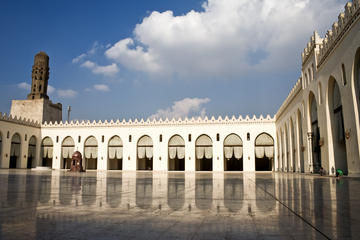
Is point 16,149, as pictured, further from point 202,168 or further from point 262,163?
point 262,163

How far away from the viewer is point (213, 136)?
3978 cm

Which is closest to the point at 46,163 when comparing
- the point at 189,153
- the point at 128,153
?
the point at 128,153

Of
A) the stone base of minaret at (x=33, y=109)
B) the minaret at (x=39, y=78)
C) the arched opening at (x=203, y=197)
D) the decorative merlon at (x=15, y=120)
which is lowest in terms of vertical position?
the arched opening at (x=203, y=197)

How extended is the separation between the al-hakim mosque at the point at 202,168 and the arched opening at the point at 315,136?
8cm

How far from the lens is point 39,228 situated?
298cm

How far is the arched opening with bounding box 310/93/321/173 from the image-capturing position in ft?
71.3

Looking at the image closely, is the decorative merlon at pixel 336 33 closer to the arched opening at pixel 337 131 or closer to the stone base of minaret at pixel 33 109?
the arched opening at pixel 337 131

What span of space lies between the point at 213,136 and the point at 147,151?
387 inches

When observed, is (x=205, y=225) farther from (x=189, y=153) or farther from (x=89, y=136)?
(x=89, y=136)

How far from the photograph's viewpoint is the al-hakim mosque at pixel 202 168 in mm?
3223

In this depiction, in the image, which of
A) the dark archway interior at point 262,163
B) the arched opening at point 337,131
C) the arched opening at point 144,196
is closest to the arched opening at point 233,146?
the dark archway interior at point 262,163

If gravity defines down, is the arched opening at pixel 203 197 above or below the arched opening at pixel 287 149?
below

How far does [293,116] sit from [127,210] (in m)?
→ 27.3

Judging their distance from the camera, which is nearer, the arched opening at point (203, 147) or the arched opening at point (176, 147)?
the arched opening at point (203, 147)
